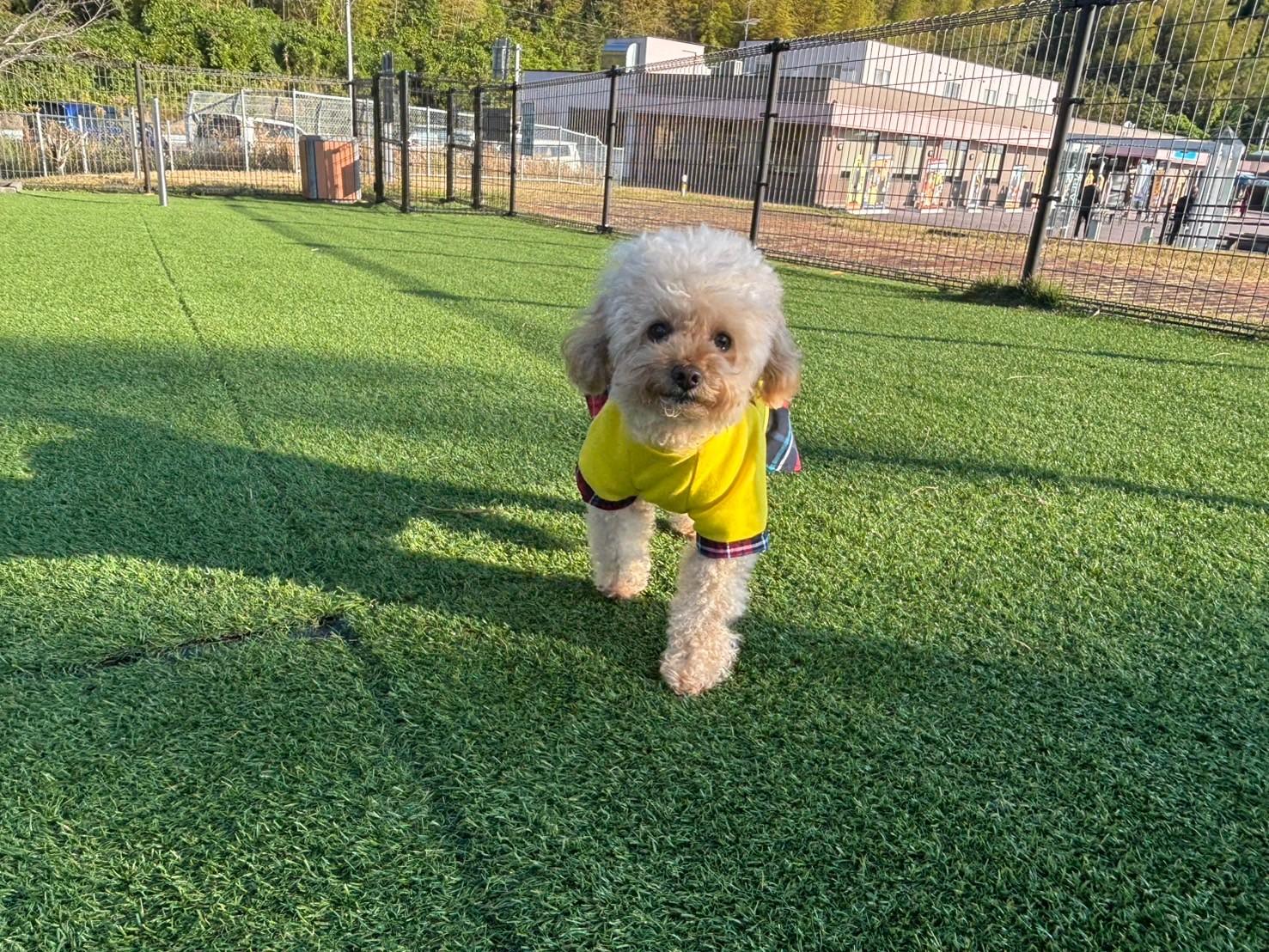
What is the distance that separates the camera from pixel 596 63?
49.5 metres

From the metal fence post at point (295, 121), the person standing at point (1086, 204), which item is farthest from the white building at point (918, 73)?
the metal fence post at point (295, 121)

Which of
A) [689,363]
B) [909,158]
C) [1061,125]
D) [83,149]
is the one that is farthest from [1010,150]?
[83,149]

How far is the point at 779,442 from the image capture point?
7.63ft

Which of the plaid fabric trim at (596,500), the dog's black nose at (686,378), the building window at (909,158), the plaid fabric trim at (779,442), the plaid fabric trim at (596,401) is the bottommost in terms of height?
the plaid fabric trim at (596,500)

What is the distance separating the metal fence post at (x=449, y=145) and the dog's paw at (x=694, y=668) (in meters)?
12.8

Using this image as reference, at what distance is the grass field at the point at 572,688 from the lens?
122 centimetres

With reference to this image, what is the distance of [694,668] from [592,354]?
2.85 ft

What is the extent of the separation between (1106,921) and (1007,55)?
7.42 m

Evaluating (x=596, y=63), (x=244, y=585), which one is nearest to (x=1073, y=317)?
(x=244, y=585)

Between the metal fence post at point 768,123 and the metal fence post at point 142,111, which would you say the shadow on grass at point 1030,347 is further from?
the metal fence post at point 142,111

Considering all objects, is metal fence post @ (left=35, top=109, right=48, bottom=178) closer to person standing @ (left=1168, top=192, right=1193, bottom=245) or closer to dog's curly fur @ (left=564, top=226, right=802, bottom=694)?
dog's curly fur @ (left=564, top=226, right=802, bottom=694)

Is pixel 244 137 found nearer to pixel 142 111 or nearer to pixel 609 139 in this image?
pixel 142 111

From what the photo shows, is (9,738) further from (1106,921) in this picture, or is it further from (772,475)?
(772,475)

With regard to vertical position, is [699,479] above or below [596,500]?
above
